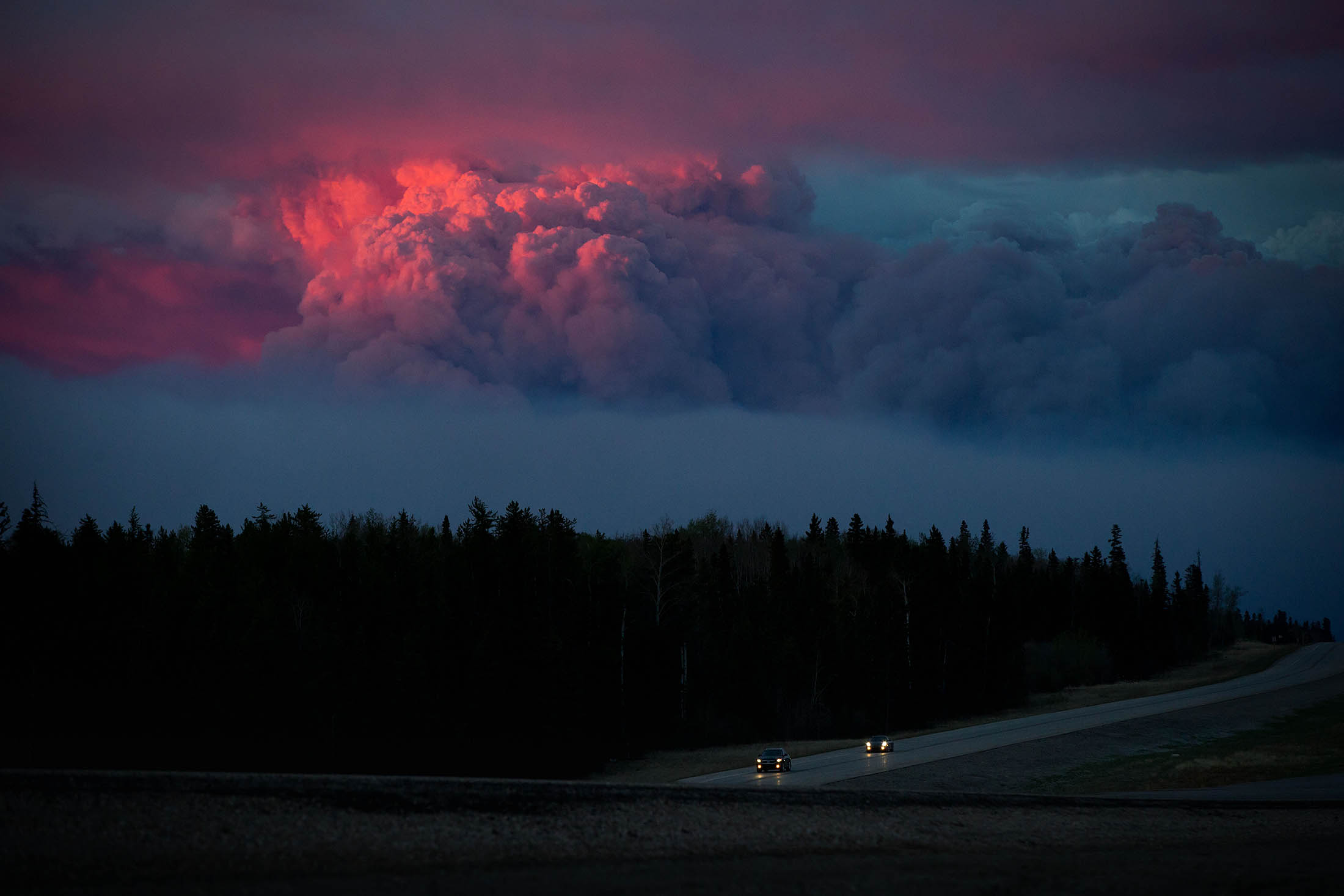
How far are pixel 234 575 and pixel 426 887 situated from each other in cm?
6302

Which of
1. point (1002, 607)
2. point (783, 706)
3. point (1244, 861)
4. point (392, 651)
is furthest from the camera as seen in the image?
point (1002, 607)

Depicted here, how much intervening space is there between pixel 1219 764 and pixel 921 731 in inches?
1221

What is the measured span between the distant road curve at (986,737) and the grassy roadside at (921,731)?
6.72ft

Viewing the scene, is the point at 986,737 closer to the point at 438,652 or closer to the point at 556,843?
the point at 438,652

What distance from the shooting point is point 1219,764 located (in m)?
43.6

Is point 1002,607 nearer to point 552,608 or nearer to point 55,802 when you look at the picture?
point 552,608

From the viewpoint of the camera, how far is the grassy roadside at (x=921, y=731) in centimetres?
5684

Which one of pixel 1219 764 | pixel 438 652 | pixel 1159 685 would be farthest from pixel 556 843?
pixel 1159 685

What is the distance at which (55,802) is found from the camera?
1342 centimetres

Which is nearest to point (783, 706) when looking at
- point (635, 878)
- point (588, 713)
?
point (588, 713)

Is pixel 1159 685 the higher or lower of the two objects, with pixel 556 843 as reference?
lower

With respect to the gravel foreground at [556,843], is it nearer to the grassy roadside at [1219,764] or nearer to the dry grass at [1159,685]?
the grassy roadside at [1219,764]

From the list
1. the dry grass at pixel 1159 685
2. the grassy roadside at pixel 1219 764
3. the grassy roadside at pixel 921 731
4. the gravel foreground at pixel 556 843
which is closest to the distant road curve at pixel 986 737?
the grassy roadside at pixel 921 731

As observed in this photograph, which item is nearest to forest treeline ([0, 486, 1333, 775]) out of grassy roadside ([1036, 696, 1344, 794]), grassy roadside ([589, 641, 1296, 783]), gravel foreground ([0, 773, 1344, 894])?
grassy roadside ([589, 641, 1296, 783])
